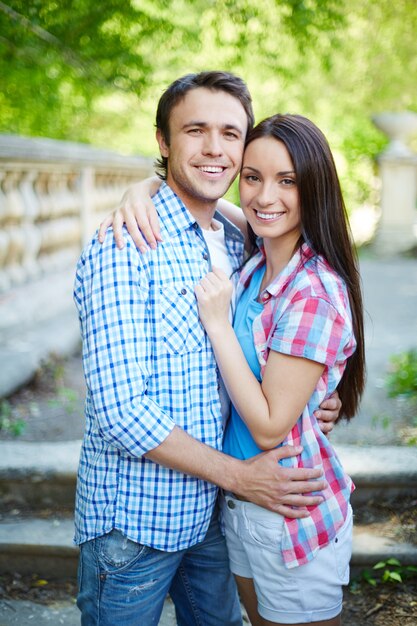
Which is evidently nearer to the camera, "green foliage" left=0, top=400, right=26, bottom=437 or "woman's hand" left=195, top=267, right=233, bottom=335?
"woman's hand" left=195, top=267, right=233, bottom=335

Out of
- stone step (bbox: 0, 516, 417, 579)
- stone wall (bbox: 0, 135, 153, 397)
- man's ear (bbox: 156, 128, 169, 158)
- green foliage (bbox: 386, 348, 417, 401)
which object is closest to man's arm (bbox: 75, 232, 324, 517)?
man's ear (bbox: 156, 128, 169, 158)

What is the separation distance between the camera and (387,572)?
9.47 ft

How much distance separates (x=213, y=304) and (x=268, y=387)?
292 millimetres

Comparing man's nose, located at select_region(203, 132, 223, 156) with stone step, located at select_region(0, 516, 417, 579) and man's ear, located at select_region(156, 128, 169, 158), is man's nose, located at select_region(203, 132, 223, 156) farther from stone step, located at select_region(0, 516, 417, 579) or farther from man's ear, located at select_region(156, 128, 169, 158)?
stone step, located at select_region(0, 516, 417, 579)

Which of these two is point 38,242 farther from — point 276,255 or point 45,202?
point 276,255

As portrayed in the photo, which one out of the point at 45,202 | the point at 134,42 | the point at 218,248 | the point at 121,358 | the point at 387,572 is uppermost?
the point at 134,42

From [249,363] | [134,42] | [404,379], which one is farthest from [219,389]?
[134,42]

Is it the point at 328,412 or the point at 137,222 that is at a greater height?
the point at 137,222

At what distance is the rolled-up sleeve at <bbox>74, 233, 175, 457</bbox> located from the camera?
Result: 179 centimetres

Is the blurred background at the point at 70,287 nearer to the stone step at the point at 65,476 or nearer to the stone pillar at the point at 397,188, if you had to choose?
the stone step at the point at 65,476

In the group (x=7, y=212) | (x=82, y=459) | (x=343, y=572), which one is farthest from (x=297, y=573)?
(x=7, y=212)

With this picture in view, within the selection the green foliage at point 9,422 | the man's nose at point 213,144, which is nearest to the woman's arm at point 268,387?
the man's nose at point 213,144

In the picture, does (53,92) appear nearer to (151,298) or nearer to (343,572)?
(151,298)

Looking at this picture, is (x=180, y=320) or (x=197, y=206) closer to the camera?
(x=180, y=320)
